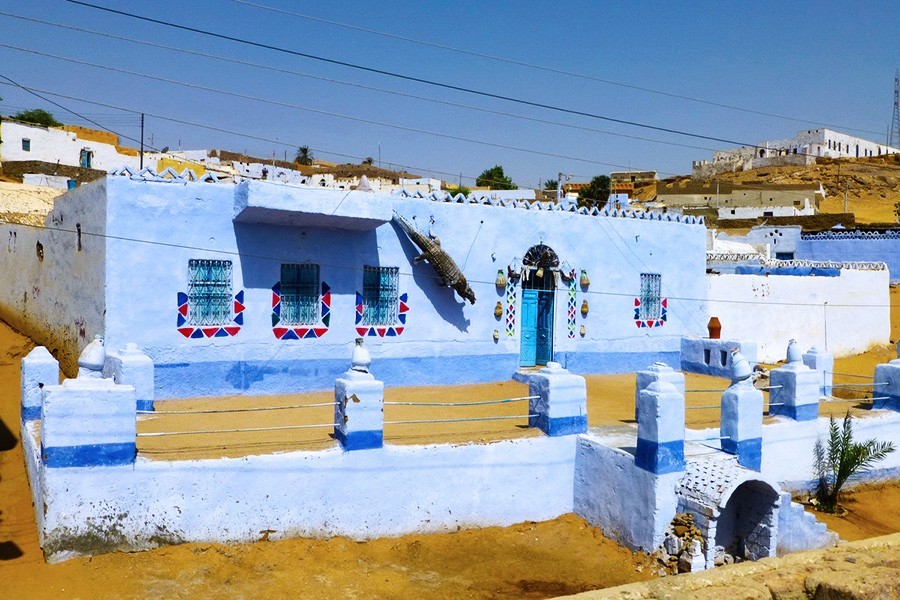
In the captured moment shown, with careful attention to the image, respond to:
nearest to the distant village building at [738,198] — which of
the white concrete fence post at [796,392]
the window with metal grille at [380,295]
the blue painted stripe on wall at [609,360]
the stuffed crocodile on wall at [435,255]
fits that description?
the blue painted stripe on wall at [609,360]

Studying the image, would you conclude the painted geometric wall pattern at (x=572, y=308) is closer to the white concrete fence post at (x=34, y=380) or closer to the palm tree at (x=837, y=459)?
the palm tree at (x=837, y=459)

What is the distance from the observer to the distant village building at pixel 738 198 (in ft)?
133

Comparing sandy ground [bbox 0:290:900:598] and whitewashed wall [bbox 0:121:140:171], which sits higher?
whitewashed wall [bbox 0:121:140:171]

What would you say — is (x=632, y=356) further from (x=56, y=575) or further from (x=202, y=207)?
(x=56, y=575)

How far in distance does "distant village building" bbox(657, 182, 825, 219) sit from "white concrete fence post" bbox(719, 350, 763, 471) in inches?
1227

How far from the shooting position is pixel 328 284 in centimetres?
1256

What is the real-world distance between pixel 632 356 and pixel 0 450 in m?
11.9

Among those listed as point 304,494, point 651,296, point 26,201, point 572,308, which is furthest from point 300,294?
point 26,201

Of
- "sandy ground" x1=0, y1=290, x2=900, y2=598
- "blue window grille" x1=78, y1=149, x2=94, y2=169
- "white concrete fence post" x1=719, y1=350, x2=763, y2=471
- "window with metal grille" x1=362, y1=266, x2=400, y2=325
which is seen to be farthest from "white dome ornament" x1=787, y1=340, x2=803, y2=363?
"blue window grille" x1=78, y1=149, x2=94, y2=169

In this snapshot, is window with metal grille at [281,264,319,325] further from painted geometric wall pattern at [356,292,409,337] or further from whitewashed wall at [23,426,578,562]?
whitewashed wall at [23,426,578,562]

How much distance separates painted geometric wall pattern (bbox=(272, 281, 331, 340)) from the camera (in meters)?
12.1

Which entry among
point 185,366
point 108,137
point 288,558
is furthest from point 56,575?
point 108,137

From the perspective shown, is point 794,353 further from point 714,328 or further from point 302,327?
point 302,327

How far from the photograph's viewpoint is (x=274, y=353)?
39.5 feet
